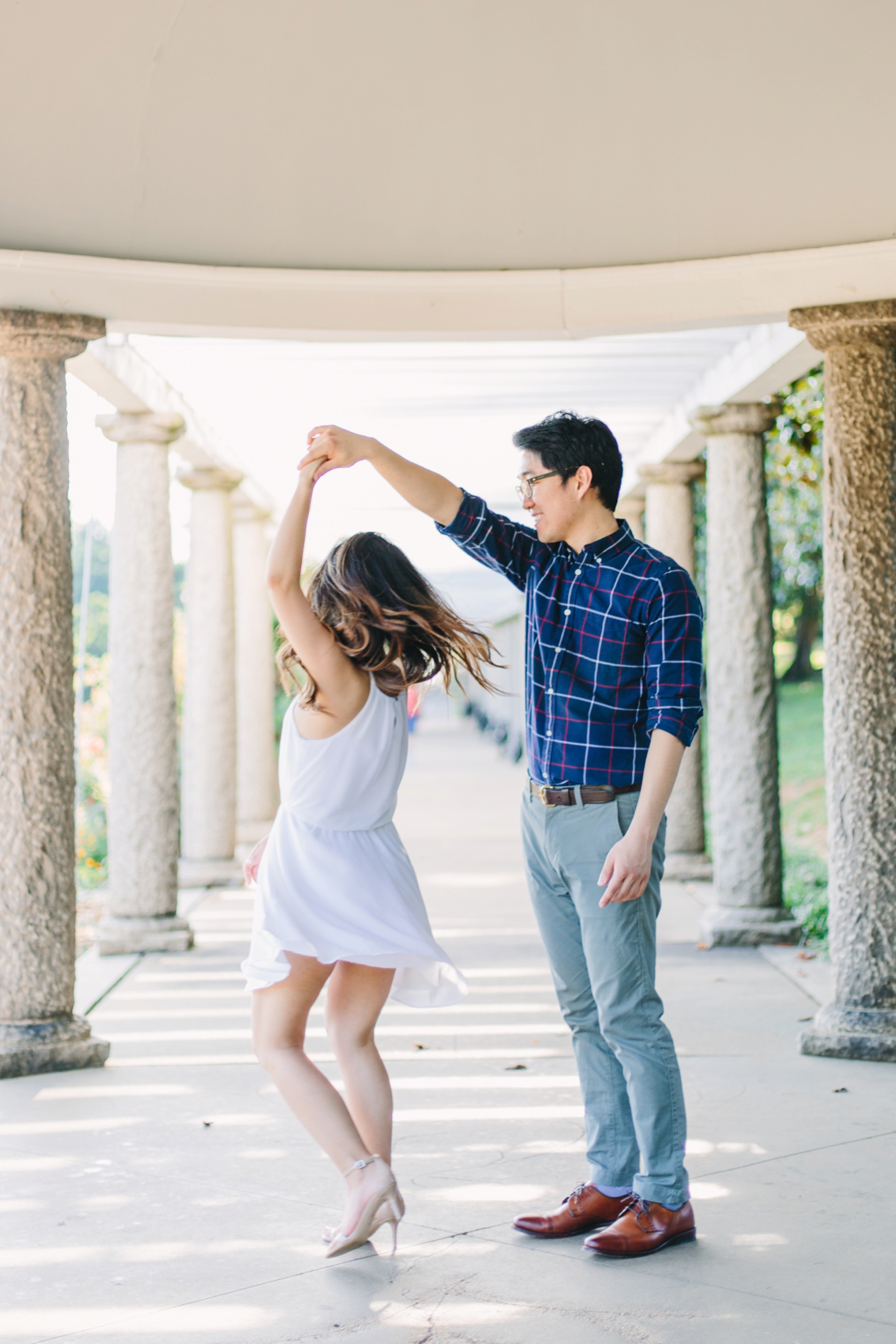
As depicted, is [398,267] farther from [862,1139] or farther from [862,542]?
[862,1139]

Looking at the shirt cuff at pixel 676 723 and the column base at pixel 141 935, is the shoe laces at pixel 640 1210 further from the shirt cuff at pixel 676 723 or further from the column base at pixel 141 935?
the column base at pixel 141 935

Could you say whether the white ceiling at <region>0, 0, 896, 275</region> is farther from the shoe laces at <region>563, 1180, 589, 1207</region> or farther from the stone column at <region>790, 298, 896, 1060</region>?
the shoe laces at <region>563, 1180, 589, 1207</region>

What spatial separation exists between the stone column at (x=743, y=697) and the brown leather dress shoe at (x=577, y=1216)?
16.1 ft

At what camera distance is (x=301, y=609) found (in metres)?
3.50

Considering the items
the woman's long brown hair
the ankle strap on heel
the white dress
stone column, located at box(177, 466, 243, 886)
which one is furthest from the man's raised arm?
stone column, located at box(177, 466, 243, 886)

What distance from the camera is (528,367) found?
879 cm

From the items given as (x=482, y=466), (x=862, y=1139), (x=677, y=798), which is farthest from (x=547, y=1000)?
(x=482, y=466)

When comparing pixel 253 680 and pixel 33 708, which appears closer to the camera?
pixel 33 708

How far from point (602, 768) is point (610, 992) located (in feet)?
1.93

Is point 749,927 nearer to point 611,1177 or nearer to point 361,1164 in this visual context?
point 611,1177

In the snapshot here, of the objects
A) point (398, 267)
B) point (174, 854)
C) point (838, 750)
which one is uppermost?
point (398, 267)

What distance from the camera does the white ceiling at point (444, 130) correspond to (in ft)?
17.0

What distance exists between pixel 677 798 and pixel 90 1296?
8.56 m

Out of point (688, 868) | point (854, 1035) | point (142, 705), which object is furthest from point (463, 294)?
point (688, 868)
